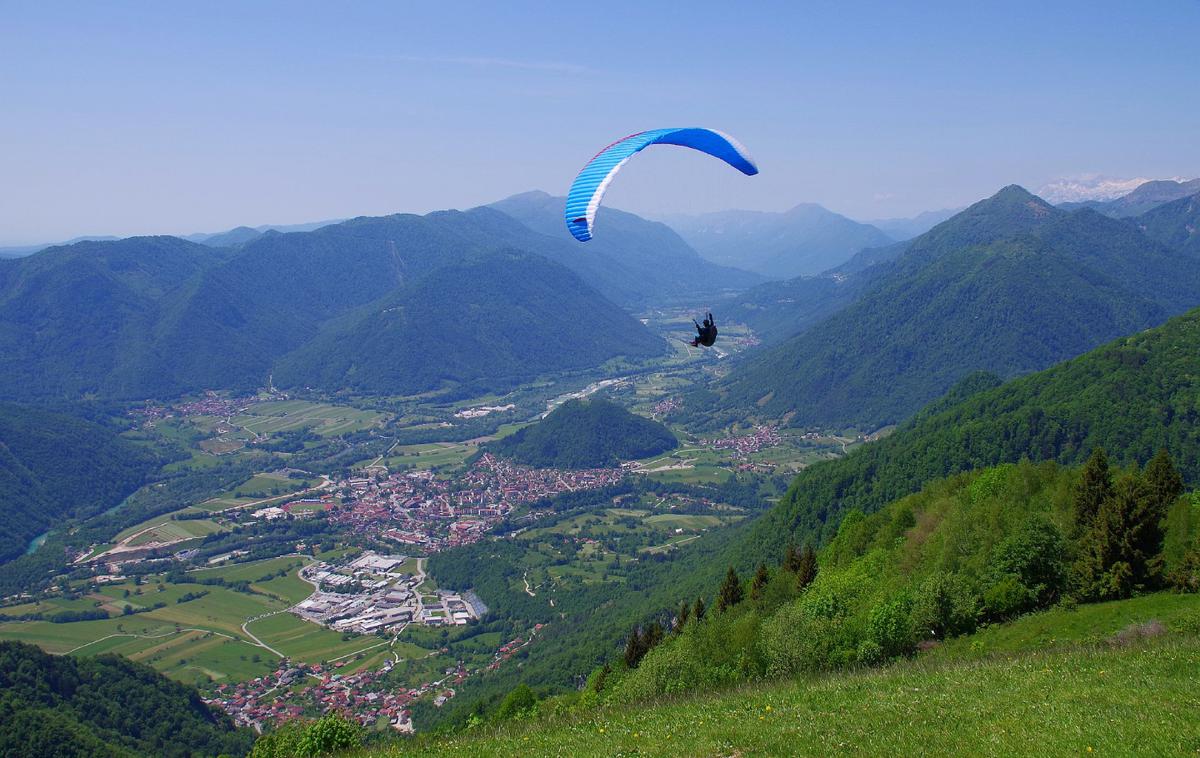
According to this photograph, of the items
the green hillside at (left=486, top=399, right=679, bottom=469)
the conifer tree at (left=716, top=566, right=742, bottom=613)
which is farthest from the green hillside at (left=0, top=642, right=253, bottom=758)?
the green hillside at (left=486, top=399, right=679, bottom=469)

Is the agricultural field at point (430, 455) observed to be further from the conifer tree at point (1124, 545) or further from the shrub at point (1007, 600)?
the conifer tree at point (1124, 545)

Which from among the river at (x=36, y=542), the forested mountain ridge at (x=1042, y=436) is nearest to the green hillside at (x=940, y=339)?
the forested mountain ridge at (x=1042, y=436)

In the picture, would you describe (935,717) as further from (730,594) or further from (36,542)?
(36,542)

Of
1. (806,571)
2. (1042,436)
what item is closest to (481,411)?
(1042,436)

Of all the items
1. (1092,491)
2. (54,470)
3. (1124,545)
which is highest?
(1092,491)

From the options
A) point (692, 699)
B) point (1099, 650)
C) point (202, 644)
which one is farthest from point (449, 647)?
point (1099, 650)

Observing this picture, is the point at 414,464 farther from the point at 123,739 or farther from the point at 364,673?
the point at 123,739
